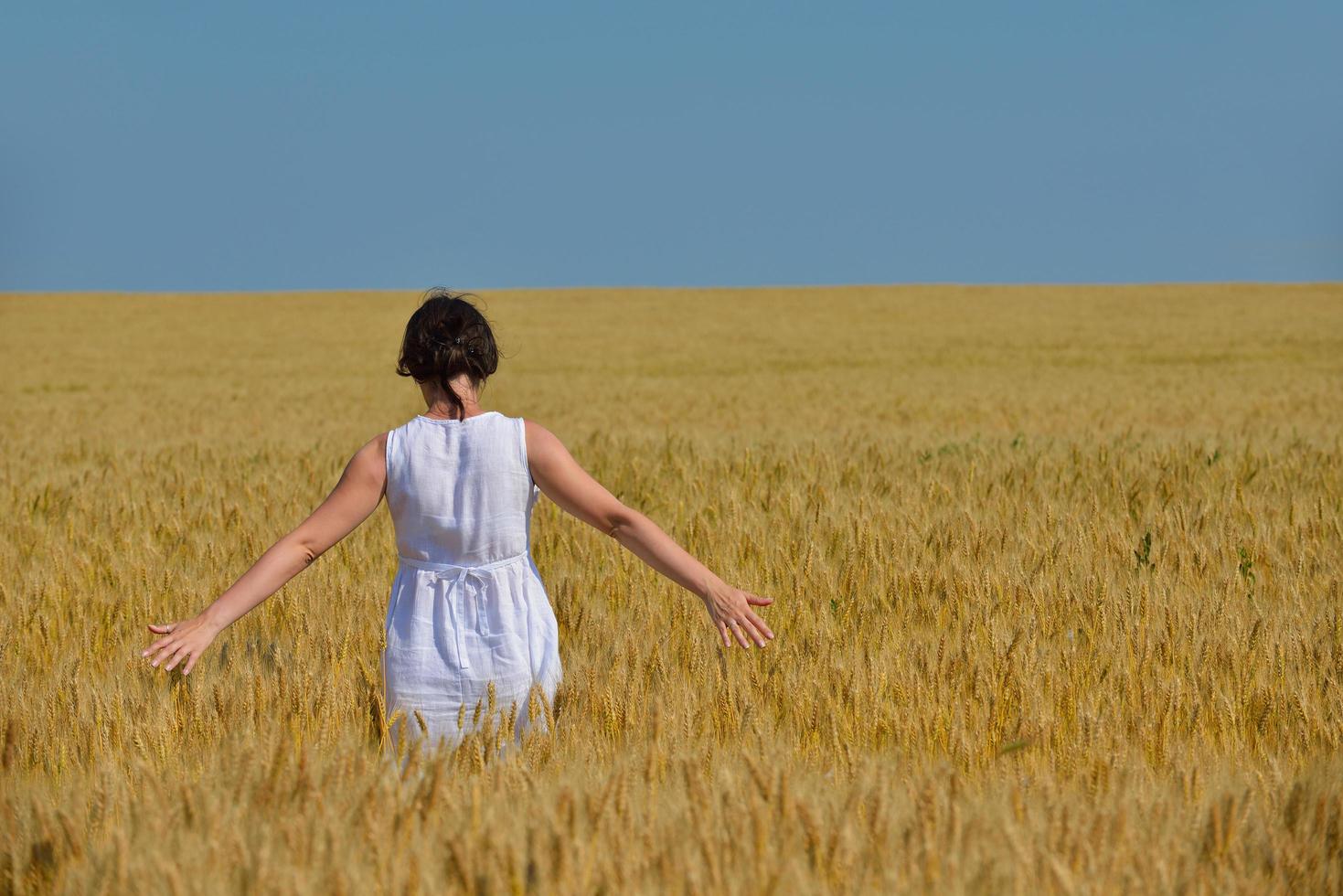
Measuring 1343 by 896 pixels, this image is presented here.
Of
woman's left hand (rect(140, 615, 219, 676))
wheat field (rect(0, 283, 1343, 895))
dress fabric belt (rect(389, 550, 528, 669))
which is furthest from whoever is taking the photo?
dress fabric belt (rect(389, 550, 528, 669))

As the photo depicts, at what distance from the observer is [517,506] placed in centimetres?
275

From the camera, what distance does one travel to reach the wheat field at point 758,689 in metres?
1.84

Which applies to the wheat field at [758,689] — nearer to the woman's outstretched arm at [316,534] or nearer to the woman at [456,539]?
the woman at [456,539]

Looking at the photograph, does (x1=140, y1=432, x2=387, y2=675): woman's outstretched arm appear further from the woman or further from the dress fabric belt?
the dress fabric belt

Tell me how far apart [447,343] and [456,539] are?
0.45 meters

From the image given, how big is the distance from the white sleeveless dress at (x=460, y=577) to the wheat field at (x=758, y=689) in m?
0.13

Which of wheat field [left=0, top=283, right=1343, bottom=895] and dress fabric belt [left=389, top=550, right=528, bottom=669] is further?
dress fabric belt [left=389, top=550, right=528, bottom=669]

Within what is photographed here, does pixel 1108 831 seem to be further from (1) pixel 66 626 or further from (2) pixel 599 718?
(1) pixel 66 626

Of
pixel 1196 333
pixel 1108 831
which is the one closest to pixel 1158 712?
pixel 1108 831

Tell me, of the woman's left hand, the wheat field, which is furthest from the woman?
the wheat field

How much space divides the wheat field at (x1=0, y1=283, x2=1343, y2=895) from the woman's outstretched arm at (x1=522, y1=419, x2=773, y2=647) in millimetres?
251

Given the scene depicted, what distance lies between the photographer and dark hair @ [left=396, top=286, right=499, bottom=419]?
103 inches

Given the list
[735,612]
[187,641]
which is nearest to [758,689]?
[735,612]

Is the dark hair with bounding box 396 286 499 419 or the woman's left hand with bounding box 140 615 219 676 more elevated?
the dark hair with bounding box 396 286 499 419
